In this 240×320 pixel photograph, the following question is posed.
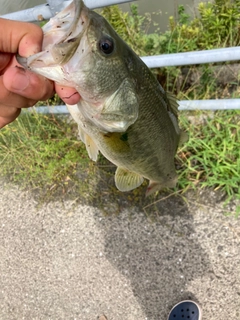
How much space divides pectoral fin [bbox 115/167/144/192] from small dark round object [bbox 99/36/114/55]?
890 mm

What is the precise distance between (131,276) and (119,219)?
18.2 inches

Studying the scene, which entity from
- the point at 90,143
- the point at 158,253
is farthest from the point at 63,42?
the point at 158,253

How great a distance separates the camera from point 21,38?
1315 millimetres

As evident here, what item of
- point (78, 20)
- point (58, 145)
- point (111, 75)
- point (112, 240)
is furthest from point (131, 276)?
point (78, 20)

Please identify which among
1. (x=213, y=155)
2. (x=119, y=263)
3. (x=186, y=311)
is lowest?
(x=186, y=311)

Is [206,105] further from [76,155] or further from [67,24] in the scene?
[67,24]

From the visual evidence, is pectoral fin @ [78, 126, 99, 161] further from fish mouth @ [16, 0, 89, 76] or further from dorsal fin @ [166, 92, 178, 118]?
fish mouth @ [16, 0, 89, 76]

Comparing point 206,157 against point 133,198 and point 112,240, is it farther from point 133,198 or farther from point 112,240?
point 112,240

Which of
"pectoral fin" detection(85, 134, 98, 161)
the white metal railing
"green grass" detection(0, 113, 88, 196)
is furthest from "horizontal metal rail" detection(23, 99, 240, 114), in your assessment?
"pectoral fin" detection(85, 134, 98, 161)

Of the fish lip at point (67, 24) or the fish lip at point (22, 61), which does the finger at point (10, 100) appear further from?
the fish lip at point (67, 24)

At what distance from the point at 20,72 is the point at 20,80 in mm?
32

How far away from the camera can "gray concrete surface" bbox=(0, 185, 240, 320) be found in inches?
100

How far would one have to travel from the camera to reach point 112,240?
111 inches

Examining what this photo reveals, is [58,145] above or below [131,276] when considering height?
above
